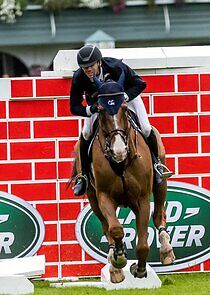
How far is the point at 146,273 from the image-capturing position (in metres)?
10.2

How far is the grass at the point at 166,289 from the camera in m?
10.6

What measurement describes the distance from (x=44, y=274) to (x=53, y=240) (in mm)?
368

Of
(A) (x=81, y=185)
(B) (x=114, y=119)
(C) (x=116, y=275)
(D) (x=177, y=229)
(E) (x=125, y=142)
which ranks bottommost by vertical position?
(C) (x=116, y=275)

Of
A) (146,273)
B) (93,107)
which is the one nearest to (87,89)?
(93,107)

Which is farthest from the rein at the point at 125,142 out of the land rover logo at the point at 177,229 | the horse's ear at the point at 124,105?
the land rover logo at the point at 177,229

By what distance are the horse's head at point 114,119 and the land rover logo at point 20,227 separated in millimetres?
2597

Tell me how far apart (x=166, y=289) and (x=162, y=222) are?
2.01ft

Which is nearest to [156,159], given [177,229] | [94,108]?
[94,108]

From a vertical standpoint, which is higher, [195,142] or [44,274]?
[195,142]

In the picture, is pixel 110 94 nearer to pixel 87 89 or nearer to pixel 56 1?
pixel 87 89

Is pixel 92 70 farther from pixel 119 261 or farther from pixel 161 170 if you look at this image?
pixel 119 261

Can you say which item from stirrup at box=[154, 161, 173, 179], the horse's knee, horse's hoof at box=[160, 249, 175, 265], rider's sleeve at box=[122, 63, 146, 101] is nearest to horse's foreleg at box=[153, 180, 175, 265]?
horse's hoof at box=[160, 249, 175, 265]

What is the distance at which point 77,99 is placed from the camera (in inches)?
404

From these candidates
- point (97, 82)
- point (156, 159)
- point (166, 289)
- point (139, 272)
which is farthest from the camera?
point (166, 289)
